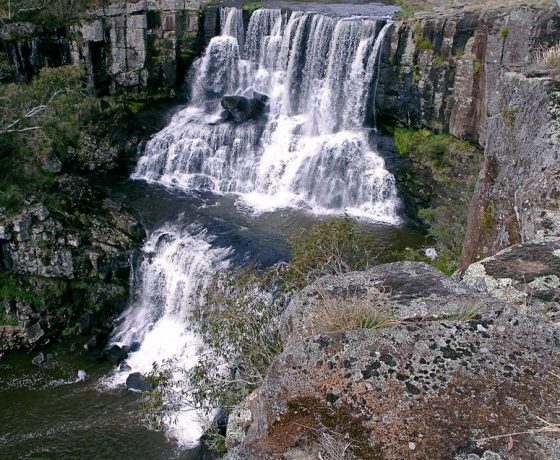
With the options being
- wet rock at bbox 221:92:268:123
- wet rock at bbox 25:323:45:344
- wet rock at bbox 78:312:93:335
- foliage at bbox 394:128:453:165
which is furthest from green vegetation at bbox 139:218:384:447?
wet rock at bbox 221:92:268:123

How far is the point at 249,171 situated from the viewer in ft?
87.6

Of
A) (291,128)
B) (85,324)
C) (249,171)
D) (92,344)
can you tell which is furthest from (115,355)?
(291,128)

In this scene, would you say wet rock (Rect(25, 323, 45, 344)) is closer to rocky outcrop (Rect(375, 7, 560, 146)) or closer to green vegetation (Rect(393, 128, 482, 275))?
green vegetation (Rect(393, 128, 482, 275))

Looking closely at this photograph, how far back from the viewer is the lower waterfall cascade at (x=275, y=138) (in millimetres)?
22328

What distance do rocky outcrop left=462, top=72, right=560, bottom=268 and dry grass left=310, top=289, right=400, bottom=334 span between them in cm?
260

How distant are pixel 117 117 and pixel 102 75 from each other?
3.16 meters

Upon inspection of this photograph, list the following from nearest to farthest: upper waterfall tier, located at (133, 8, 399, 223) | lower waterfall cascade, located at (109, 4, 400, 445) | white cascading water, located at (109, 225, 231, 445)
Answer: white cascading water, located at (109, 225, 231, 445)
lower waterfall cascade, located at (109, 4, 400, 445)
upper waterfall tier, located at (133, 8, 399, 223)

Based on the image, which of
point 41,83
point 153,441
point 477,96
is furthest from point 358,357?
point 41,83

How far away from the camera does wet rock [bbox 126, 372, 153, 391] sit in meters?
18.4

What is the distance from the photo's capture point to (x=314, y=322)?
570 cm

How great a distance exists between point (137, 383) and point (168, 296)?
3790 mm

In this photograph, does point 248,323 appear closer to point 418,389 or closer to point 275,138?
point 418,389

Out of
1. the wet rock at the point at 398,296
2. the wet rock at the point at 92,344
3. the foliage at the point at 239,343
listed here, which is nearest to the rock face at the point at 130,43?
the wet rock at the point at 92,344

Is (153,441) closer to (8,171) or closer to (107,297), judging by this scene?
(107,297)
